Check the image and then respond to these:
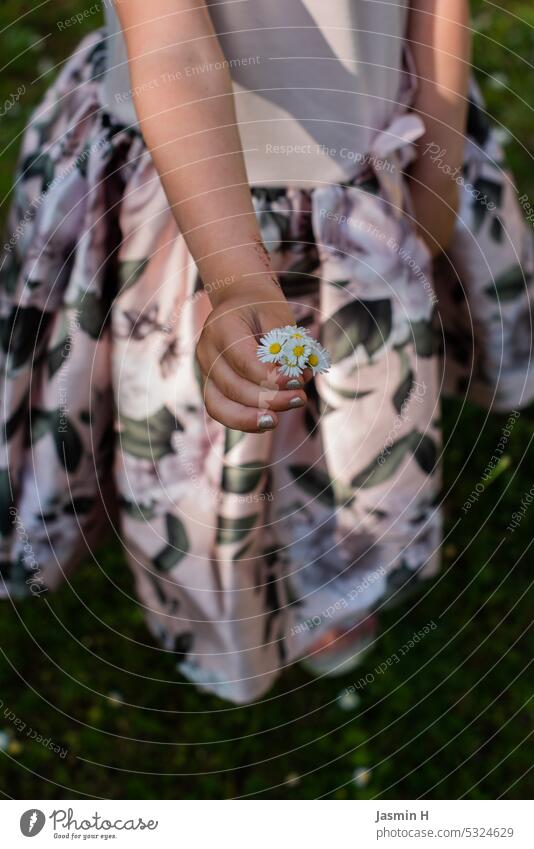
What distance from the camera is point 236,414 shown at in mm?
470

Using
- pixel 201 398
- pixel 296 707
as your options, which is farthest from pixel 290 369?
pixel 296 707

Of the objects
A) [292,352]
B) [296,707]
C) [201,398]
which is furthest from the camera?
[296,707]

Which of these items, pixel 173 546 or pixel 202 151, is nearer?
pixel 202 151

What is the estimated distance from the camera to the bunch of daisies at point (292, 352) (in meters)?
0.43

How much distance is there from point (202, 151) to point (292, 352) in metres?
0.15

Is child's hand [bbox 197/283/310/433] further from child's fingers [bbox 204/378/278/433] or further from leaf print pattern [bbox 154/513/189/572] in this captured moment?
leaf print pattern [bbox 154/513/189/572]

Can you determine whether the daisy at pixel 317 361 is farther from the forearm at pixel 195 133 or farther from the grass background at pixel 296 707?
the grass background at pixel 296 707

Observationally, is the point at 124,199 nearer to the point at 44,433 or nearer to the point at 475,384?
the point at 44,433

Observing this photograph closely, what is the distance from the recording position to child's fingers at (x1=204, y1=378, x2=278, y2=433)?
46 cm

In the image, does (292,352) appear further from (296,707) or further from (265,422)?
(296,707)

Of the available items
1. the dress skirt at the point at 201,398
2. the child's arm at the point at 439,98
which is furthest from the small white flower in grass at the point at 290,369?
the child's arm at the point at 439,98

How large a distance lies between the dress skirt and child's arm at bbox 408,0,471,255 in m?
0.02

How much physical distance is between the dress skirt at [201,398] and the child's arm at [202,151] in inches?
6.3

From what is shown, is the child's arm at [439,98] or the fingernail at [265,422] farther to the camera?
the child's arm at [439,98]
